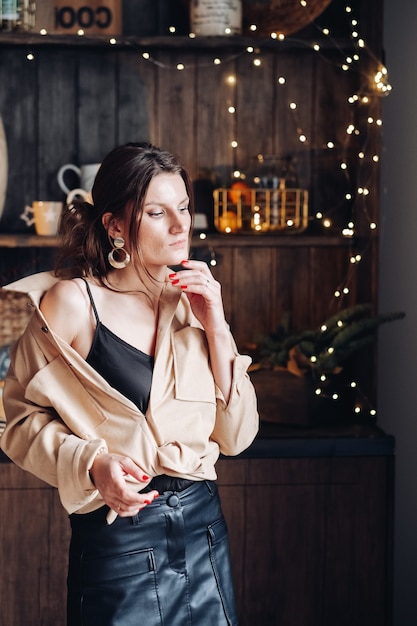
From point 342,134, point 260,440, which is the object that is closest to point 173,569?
point 260,440

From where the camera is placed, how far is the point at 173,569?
5.38ft

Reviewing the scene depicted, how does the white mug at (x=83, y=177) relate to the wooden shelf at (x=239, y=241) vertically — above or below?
above

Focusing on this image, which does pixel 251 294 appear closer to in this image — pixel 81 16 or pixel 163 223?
pixel 81 16

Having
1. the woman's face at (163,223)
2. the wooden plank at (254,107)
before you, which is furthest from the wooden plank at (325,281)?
the woman's face at (163,223)

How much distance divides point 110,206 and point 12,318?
113cm

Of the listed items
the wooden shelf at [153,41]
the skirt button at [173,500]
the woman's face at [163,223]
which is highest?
the wooden shelf at [153,41]

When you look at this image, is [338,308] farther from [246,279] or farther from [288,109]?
[288,109]

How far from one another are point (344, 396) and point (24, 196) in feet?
3.80

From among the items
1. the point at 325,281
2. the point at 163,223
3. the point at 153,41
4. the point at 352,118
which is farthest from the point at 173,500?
the point at 352,118

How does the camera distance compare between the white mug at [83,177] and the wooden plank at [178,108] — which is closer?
the white mug at [83,177]

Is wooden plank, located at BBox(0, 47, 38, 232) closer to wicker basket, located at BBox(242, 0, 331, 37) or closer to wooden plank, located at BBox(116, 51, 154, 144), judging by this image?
wooden plank, located at BBox(116, 51, 154, 144)

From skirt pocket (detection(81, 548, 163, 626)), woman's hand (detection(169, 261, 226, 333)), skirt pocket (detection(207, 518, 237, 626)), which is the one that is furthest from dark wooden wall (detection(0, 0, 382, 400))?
skirt pocket (detection(81, 548, 163, 626))

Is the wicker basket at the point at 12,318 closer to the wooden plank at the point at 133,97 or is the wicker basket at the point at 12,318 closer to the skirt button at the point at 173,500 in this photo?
the wooden plank at the point at 133,97

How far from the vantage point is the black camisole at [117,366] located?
1.63 metres
